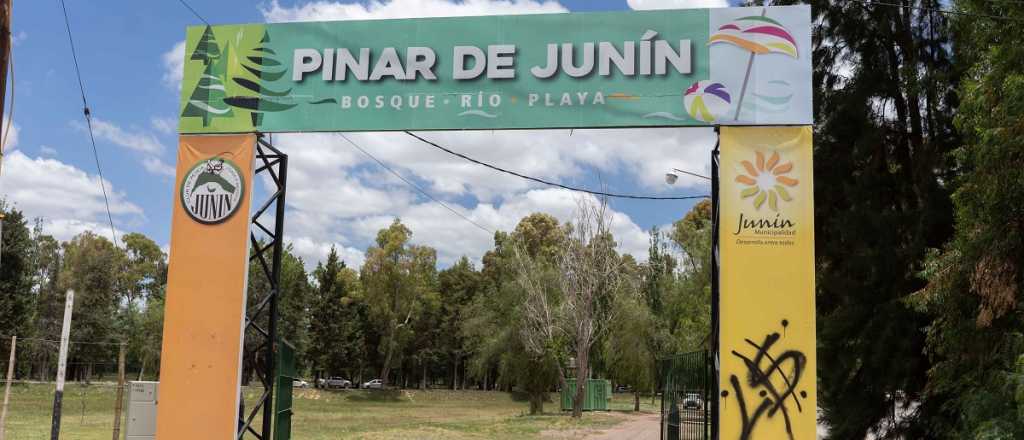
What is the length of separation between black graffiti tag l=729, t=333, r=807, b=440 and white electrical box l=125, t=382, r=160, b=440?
291 inches

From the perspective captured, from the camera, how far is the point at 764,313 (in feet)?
31.1

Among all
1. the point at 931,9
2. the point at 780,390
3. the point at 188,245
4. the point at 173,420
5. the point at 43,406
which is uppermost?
the point at 931,9

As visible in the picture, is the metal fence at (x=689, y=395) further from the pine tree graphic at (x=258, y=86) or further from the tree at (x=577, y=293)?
the tree at (x=577, y=293)

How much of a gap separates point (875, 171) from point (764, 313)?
17.8 feet

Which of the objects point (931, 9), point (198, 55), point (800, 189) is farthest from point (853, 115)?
point (198, 55)

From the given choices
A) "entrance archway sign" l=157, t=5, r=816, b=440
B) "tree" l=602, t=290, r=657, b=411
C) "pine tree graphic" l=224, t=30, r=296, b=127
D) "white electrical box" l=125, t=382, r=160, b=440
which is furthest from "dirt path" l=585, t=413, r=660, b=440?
"pine tree graphic" l=224, t=30, r=296, b=127

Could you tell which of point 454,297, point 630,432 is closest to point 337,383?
point 454,297

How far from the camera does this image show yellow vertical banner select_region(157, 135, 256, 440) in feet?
34.1

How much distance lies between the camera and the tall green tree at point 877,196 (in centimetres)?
1270

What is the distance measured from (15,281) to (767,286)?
4521 centimetres

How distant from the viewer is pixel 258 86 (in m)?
11.0

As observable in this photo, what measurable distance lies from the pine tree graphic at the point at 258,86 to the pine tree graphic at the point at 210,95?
0.13 metres

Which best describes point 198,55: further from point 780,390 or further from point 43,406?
point 43,406

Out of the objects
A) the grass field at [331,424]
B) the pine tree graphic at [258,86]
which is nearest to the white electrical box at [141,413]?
the pine tree graphic at [258,86]
